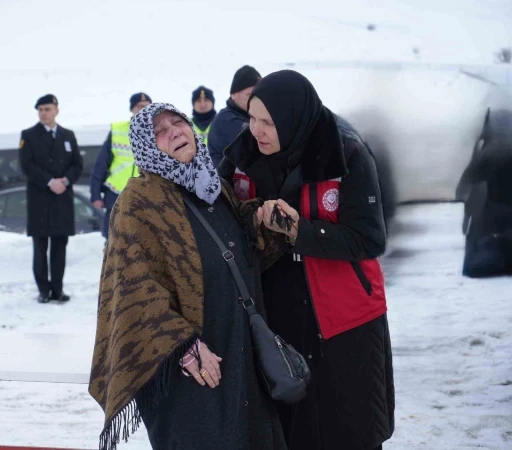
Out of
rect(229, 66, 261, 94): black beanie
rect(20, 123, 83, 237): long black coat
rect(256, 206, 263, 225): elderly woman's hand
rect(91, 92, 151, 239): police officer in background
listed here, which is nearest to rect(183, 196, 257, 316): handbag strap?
rect(256, 206, 263, 225): elderly woman's hand

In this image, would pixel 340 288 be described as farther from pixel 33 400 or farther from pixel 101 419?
pixel 33 400

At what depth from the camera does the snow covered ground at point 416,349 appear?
10.6 feet

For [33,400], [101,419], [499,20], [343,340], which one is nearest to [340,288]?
[343,340]

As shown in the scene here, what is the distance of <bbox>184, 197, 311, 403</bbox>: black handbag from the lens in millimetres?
1897

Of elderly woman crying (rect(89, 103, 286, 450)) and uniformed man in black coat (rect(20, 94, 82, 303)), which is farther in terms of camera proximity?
uniformed man in black coat (rect(20, 94, 82, 303))

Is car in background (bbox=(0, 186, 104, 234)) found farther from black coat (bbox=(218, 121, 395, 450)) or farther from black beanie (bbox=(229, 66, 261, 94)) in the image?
black coat (bbox=(218, 121, 395, 450))

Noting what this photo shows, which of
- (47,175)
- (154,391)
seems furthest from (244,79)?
(47,175)

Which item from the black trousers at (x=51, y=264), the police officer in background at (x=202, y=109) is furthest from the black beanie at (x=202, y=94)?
the black trousers at (x=51, y=264)

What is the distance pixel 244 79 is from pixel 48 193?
8.98ft

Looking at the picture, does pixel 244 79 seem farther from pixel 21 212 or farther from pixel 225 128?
pixel 21 212

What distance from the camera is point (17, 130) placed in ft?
25.3

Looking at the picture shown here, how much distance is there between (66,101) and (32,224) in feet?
7.16

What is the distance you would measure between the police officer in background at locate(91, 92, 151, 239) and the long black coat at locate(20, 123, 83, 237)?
0.48 metres

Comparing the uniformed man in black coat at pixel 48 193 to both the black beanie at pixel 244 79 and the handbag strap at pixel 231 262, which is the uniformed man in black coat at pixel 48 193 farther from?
the handbag strap at pixel 231 262
